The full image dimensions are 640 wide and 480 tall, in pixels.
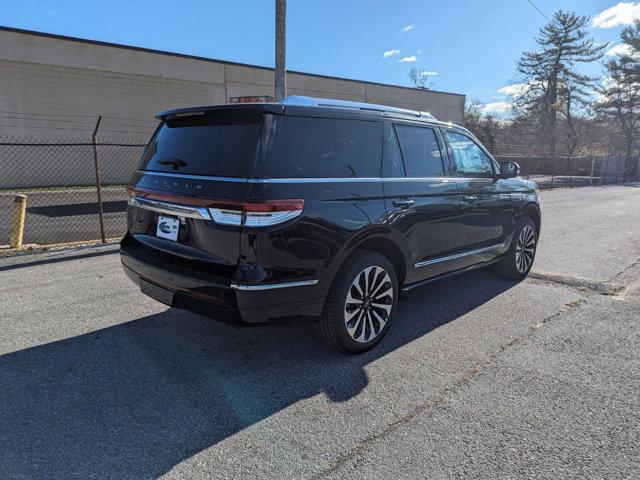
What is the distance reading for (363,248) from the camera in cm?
360

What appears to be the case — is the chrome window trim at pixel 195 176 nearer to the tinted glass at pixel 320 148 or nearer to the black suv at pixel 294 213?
the black suv at pixel 294 213

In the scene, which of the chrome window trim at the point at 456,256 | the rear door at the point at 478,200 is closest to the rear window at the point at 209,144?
the chrome window trim at the point at 456,256

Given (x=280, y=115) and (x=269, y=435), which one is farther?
(x=280, y=115)

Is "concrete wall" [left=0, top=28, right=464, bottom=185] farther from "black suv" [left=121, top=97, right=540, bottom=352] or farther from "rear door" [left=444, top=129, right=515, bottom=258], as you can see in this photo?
"rear door" [left=444, top=129, right=515, bottom=258]

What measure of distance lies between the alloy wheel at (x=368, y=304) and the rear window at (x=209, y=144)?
4.12 feet

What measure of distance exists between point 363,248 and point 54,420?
7.73 feet

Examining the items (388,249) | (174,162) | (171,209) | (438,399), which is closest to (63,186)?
(174,162)

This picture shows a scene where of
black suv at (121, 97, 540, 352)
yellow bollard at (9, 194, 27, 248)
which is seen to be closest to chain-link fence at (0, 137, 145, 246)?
yellow bollard at (9, 194, 27, 248)

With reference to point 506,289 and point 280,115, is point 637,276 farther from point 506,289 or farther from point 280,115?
point 280,115

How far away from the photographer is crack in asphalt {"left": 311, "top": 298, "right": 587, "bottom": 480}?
8.03 ft

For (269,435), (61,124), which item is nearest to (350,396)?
(269,435)

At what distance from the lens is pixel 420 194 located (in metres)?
4.05

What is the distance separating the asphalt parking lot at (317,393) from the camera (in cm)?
244

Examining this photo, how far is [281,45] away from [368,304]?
8.11 meters
